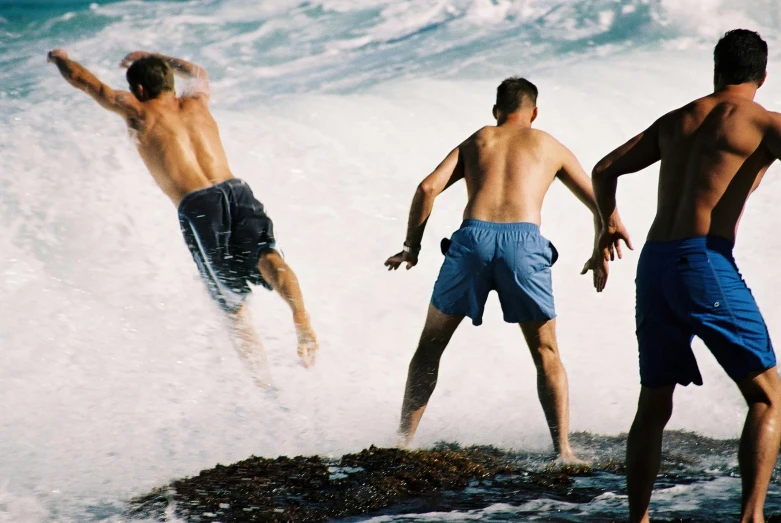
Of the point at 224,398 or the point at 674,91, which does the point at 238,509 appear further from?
the point at 674,91

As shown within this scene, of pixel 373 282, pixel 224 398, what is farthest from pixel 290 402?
pixel 373 282

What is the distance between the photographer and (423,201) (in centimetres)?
450

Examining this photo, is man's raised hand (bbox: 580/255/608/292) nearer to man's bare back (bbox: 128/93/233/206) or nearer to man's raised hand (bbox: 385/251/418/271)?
man's raised hand (bbox: 385/251/418/271)

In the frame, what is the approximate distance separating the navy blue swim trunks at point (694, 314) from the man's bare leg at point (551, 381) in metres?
1.24

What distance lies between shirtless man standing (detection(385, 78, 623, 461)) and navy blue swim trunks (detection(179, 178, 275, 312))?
1.20 metres

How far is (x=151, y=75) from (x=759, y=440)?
12.0 feet

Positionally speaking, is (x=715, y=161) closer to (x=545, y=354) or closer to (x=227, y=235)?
(x=545, y=354)

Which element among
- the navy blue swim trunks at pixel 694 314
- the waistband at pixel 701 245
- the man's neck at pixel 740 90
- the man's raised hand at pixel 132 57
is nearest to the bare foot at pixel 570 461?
the navy blue swim trunks at pixel 694 314

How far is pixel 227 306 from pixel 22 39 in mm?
12742

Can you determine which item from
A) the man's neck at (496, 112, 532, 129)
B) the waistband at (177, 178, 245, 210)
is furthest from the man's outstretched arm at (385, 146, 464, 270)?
the waistband at (177, 178, 245, 210)

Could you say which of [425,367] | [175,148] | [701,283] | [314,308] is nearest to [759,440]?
[701,283]

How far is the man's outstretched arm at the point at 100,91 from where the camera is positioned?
536 cm

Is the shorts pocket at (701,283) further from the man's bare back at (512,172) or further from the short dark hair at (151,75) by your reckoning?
the short dark hair at (151,75)

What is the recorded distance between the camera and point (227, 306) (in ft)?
18.3
